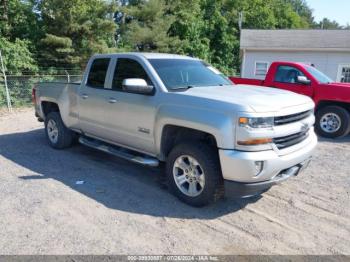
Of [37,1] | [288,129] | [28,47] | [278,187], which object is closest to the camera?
[288,129]

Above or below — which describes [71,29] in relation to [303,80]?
above

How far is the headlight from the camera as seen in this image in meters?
3.53

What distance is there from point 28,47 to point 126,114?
1515 cm

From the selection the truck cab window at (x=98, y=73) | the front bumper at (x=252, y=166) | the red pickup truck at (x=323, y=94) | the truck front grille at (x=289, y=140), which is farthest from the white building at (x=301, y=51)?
the front bumper at (x=252, y=166)

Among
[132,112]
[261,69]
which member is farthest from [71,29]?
[132,112]

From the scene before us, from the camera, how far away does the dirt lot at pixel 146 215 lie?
334cm

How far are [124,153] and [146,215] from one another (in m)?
1.36

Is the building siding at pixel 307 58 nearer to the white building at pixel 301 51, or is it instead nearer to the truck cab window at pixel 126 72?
the white building at pixel 301 51

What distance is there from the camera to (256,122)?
3566 millimetres

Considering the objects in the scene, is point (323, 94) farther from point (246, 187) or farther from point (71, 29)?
point (71, 29)

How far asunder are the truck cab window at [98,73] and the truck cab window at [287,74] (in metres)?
5.21

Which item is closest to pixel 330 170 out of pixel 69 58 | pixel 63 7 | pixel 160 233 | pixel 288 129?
pixel 288 129

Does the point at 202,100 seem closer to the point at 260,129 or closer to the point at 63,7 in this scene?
the point at 260,129

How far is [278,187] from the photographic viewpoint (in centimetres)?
484
